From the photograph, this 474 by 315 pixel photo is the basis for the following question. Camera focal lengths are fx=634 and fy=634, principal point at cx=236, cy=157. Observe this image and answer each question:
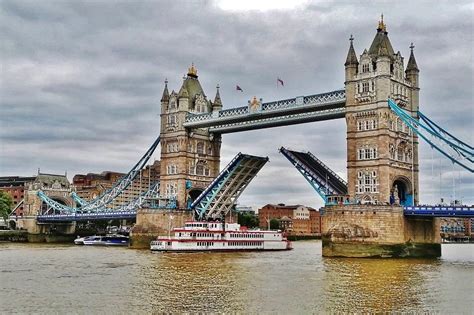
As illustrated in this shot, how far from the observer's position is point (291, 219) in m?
140

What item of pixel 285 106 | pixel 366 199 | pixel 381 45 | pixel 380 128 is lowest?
pixel 366 199

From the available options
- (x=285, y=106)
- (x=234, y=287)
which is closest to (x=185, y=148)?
(x=285, y=106)

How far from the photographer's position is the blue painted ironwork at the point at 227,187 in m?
63.9

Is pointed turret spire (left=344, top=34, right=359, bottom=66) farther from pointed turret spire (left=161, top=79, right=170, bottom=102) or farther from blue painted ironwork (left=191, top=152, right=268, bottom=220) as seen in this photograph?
pointed turret spire (left=161, top=79, right=170, bottom=102)

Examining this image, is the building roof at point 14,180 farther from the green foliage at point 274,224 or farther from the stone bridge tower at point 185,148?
the stone bridge tower at point 185,148

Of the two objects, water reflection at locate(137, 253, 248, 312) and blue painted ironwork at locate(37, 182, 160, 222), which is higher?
blue painted ironwork at locate(37, 182, 160, 222)

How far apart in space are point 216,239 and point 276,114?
13.7m

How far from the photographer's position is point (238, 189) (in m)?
69.1

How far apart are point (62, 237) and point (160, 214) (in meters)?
34.3

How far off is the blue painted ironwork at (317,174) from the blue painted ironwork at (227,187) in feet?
18.2

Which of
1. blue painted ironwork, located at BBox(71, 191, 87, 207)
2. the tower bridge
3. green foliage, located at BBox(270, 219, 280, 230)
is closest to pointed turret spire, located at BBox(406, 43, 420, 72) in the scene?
the tower bridge

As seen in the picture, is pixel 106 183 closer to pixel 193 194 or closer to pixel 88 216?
pixel 88 216

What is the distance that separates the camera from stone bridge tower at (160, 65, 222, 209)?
70.9 meters

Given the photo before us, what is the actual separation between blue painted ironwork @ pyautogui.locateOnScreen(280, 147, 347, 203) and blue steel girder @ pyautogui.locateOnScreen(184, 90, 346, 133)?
11.9ft
